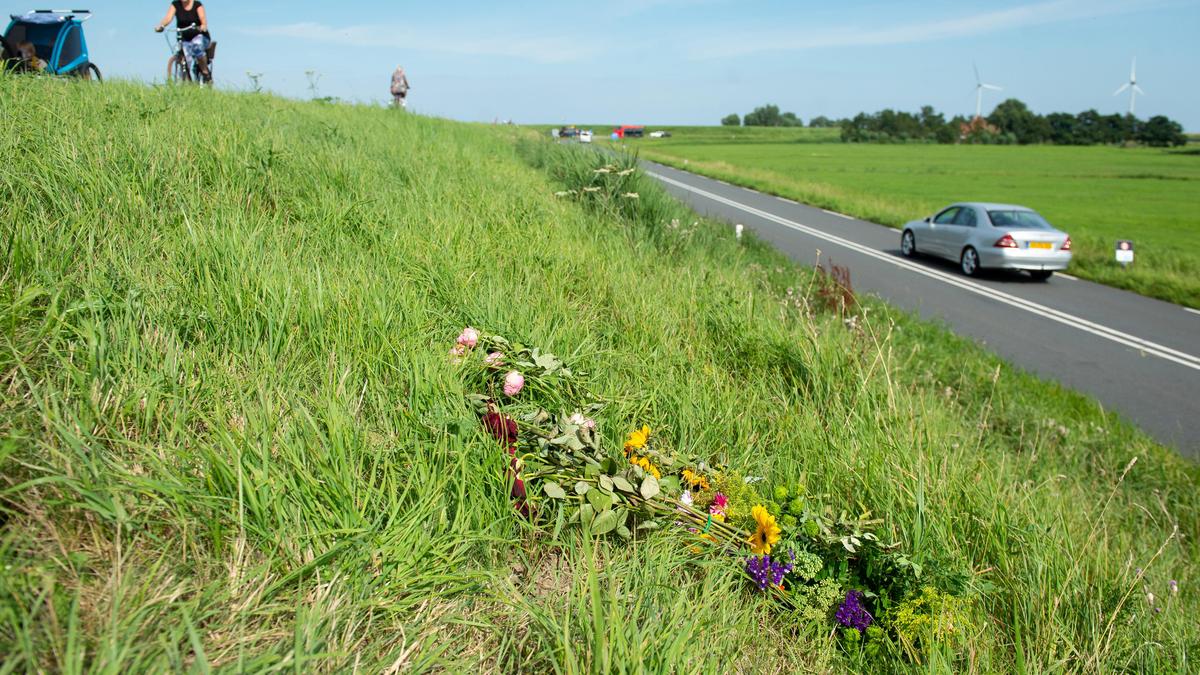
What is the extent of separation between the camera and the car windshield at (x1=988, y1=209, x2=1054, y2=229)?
16.8 m

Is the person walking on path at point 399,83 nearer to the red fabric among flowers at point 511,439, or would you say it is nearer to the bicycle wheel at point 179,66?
the bicycle wheel at point 179,66

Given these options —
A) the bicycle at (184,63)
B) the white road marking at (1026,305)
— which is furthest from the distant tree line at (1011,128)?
the bicycle at (184,63)

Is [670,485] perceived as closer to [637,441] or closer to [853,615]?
[637,441]

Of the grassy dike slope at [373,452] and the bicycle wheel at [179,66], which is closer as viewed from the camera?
the grassy dike slope at [373,452]

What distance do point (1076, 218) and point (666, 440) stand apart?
3196 centimetres

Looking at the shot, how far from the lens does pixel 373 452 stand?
110 inches

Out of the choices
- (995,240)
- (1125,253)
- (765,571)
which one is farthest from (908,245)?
(765,571)

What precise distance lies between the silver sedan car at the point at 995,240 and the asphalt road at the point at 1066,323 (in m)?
0.41

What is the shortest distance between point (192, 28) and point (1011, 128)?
13474cm

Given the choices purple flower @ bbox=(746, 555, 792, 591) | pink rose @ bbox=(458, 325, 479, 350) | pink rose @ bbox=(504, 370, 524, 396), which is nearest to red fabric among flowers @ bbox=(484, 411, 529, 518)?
pink rose @ bbox=(504, 370, 524, 396)

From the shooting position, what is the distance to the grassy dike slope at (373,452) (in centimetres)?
209

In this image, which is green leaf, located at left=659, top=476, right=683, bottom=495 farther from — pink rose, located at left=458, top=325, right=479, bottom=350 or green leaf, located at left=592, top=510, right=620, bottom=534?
pink rose, located at left=458, top=325, right=479, bottom=350

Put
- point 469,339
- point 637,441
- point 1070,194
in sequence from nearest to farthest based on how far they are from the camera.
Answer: point 637,441, point 469,339, point 1070,194

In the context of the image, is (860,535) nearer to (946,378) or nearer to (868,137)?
(946,378)
